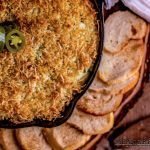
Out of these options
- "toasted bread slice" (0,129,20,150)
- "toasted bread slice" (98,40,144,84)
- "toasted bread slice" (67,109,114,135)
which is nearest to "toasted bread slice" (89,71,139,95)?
"toasted bread slice" (98,40,144,84)

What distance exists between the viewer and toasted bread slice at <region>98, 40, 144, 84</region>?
273 centimetres

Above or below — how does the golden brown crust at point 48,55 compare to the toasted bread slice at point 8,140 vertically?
above

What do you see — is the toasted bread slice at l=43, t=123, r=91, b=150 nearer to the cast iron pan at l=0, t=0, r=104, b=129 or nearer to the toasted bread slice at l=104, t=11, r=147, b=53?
the cast iron pan at l=0, t=0, r=104, b=129

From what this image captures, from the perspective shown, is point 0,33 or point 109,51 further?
point 109,51

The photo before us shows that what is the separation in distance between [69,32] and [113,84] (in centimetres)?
33

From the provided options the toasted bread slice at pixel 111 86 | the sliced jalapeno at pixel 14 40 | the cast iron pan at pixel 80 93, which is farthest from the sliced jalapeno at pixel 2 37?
the toasted bread slice at pixel 111 86

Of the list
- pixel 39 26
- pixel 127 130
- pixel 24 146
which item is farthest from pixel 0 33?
pixel 127 130

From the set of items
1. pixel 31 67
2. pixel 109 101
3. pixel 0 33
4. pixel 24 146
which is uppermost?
pixel 0 33

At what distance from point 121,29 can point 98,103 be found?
375 mm

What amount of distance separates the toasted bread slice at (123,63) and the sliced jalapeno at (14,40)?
42 centimetres

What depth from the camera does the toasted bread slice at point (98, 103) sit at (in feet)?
8.84

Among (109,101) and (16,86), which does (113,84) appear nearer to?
(109,101)

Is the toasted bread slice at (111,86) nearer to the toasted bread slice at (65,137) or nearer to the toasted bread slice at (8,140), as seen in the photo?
the toasted bread slice at (65,137)

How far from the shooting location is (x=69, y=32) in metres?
2.62
